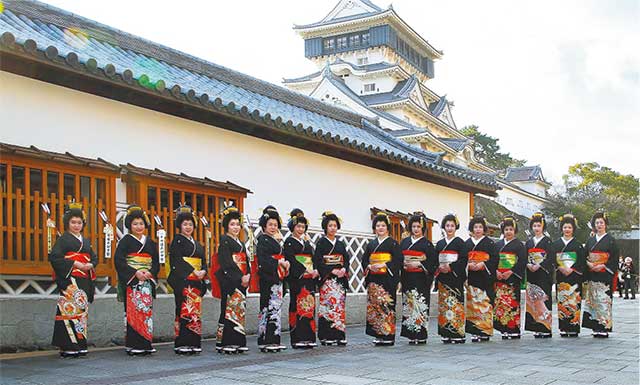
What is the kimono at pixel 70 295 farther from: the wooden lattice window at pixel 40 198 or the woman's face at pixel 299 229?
the woman's face at pixel 299 229

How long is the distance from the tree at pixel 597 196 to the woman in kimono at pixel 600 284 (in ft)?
93.6

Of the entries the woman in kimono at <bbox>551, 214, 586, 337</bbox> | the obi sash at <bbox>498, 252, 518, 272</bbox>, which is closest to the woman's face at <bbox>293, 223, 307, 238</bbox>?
the obi sash at <bbox>498, 252, 518, 272</bbox>

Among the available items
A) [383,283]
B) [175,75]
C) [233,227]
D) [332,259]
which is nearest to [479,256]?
[383,283]

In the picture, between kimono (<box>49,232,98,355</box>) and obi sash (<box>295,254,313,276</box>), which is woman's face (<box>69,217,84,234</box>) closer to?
kimono (<box>49,232,98,355</box>)

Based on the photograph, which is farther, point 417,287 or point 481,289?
point 481,289

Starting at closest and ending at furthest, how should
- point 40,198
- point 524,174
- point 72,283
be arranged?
point 72,283 → point 40,198 → point 524,174

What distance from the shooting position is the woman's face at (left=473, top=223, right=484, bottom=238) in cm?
880

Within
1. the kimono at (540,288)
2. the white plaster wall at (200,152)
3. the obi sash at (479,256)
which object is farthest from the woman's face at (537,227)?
the white plaster wall at (200,152)

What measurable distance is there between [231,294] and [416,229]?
2559 mm

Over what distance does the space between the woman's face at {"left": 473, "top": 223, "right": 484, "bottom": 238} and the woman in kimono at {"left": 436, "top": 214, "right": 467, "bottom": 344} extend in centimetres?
27

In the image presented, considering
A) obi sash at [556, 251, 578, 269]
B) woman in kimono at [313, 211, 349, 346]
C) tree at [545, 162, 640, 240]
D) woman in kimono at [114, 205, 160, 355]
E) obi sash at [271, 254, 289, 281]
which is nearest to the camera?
woman in kimono at [114, 205, 160, 355]

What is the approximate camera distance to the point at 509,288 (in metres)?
8.99

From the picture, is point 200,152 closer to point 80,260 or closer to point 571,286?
point 80,260

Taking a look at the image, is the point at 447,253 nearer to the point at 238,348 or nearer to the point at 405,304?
the point at 405,304
